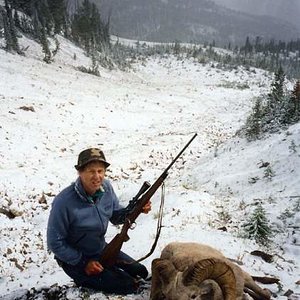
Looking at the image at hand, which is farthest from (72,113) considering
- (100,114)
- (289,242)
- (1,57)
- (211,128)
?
(289,242)

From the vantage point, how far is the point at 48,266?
781 cm

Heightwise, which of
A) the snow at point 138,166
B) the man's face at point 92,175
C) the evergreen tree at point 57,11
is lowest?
the snow at point 138,166

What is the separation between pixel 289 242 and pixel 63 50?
45.1m

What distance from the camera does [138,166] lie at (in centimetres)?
1583

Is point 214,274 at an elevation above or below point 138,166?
above

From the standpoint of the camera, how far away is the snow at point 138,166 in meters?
7.78

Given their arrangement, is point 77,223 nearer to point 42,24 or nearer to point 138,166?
point 138,166

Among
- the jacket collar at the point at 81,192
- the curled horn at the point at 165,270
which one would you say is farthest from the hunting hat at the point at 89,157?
the curled horn at the point at 165,270

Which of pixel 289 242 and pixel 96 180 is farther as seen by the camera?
pixel 289 242

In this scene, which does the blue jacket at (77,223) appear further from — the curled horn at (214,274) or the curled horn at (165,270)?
the curled horn at (214,274)

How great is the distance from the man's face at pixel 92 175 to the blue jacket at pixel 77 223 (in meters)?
0.12

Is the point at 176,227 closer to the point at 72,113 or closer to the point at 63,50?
the point at 72,113

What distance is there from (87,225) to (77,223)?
16 cm

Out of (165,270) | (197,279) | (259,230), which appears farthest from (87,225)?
(259,230)
